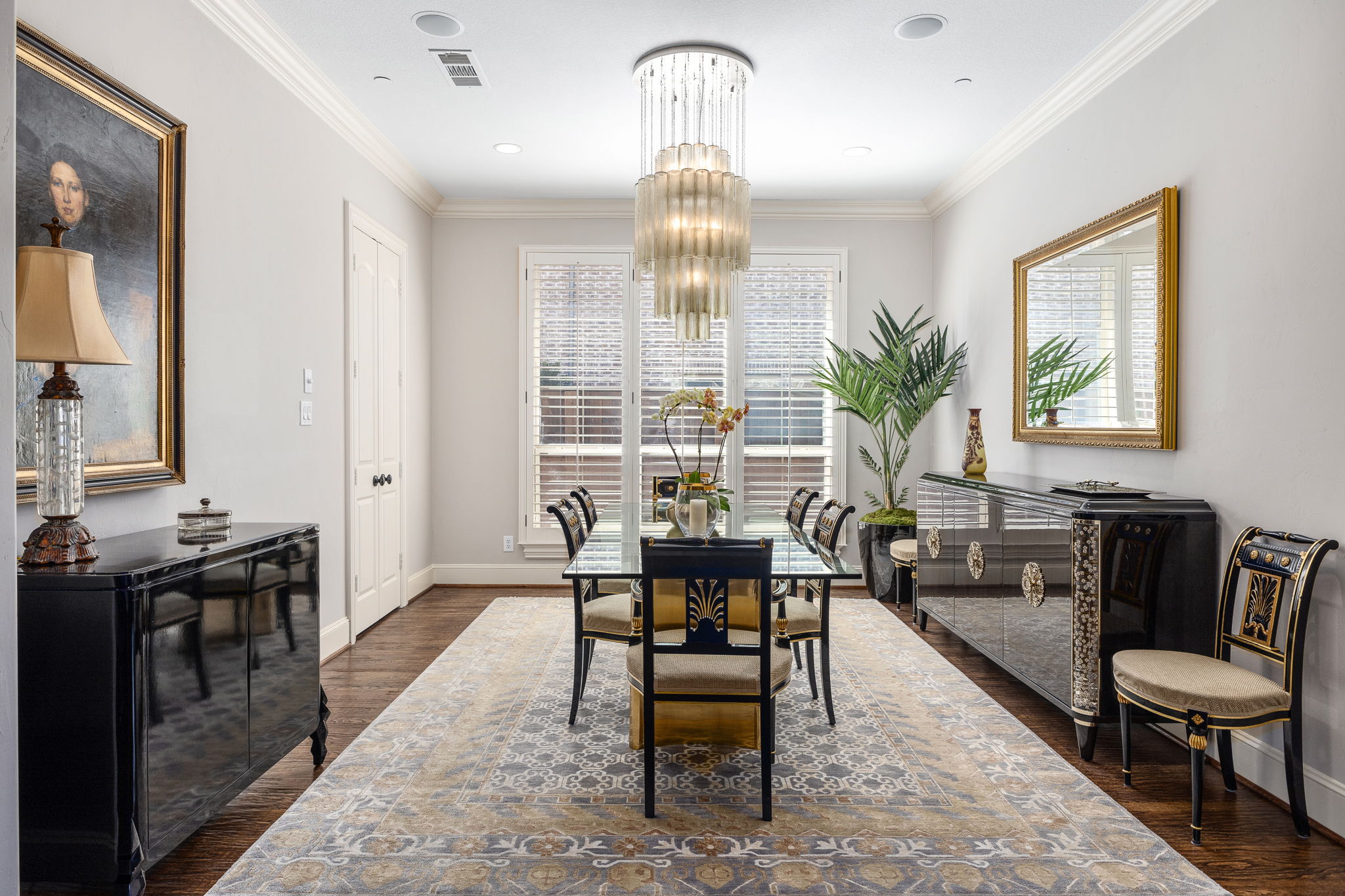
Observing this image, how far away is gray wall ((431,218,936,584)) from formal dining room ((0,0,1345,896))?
1.92 ft

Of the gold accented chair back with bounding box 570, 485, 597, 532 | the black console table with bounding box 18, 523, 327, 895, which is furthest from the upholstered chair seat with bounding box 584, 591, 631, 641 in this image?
the black console table with bounding box 18, 523, 327, 895

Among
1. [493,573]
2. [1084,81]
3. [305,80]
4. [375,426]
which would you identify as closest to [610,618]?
[375,426]

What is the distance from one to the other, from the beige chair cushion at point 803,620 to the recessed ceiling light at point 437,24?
280 cm

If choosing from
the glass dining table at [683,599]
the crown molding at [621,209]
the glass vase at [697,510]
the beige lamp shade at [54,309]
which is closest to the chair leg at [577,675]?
the glass dining table at [683,599]

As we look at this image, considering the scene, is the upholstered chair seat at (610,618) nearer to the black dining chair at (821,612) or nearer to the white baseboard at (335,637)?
the black dining chair at (821,612)

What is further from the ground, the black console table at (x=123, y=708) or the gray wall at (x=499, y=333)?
the gray wall at (x=499, y=333)

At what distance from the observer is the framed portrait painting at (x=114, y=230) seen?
2.12 meters

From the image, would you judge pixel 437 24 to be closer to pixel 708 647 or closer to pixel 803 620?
pixel 708 647

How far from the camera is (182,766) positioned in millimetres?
2016

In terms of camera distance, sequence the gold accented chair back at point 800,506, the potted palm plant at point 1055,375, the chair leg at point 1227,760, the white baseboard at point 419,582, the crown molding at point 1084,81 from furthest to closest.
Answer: the white baseboard at point 419,582 → the gold accented chair back at point 800,506 → the potted palm plant at point 1055,375 → the crown molding at point 1084,81 → the chair leg at point 1227,760

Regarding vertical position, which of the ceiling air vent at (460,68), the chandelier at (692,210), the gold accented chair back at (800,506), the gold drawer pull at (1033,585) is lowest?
the gold drawer pull at (1033,585)

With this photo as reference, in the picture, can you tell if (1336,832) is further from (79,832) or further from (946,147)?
(946,147)

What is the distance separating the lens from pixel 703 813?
7.95ft

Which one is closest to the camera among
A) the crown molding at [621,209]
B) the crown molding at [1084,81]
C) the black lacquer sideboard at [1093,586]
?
the black lacquer sideboard at [1093,586]
